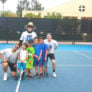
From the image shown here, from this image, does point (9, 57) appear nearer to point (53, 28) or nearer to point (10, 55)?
point (10, 55)

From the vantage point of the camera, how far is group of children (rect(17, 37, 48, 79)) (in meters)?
9.19

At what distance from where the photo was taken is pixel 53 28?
25.6 meters

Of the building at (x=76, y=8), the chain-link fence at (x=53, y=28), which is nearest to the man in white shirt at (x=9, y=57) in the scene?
the chain-link fence at (x=53, y=28)

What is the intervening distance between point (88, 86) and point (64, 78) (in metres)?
1.33

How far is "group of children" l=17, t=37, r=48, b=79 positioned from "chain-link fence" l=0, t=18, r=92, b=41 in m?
15.5

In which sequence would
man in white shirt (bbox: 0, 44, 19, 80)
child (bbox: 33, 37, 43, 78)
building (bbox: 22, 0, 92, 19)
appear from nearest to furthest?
1. man in white shirt (bbox: 0, 44, 19, 80)
2. child (bbox: 33, 37, 43, 78)
3. building (bbox: 22, 0, 92, 19)

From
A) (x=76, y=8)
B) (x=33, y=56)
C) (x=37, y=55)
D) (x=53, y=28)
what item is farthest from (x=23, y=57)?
(x=76, y=8)

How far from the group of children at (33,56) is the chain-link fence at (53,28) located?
1552cm

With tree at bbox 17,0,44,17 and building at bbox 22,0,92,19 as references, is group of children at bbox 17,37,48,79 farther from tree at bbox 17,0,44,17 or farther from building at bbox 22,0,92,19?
tree at bbox 17,0,44,17

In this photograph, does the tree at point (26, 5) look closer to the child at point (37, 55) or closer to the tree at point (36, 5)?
the tree at point (36, 5)

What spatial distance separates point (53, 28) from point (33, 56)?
53.7ft

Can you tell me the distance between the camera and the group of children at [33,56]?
9188 mm

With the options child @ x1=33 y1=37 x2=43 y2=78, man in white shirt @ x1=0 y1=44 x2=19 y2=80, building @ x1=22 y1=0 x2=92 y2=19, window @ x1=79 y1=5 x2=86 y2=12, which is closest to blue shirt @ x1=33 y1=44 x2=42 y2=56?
child @ x1=33 y1=37 x2=43 y2=78

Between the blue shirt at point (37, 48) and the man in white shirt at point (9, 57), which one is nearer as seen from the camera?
the man in white shirt at point (9, 57)
